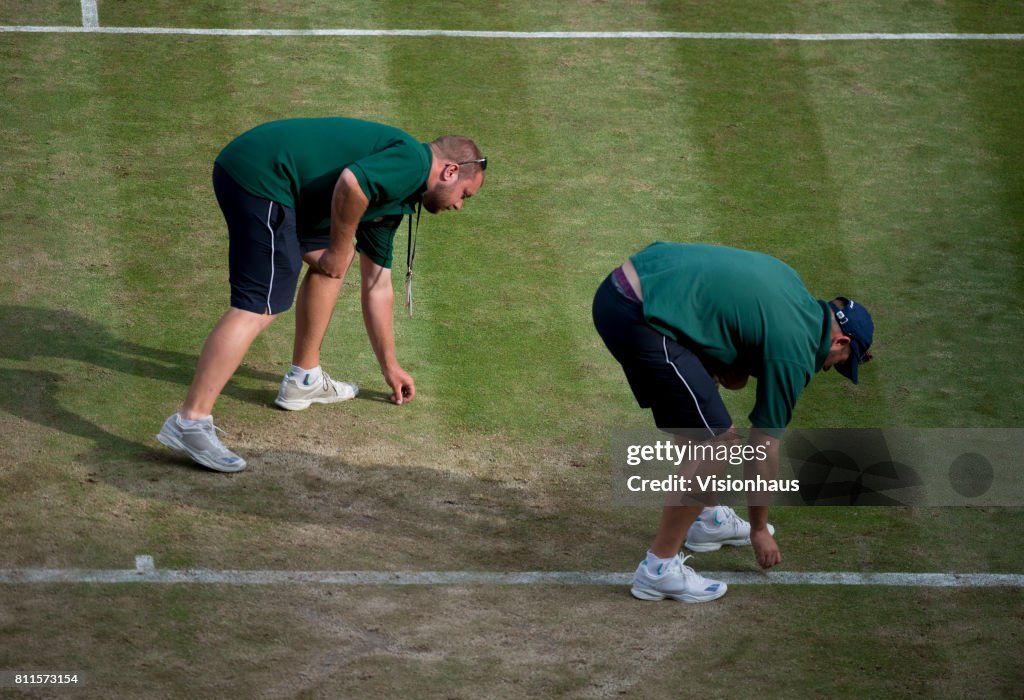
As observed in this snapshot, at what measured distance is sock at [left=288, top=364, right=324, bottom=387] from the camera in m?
7.33

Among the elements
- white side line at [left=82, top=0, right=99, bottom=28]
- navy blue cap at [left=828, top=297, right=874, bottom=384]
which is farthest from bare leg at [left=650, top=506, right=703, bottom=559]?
white side line at [left=82, top=0, right=99, bottom=28]

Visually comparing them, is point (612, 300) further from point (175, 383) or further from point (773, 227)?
point (773, 227)

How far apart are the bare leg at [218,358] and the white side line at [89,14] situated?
5.46 m

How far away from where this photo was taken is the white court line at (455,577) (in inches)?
233

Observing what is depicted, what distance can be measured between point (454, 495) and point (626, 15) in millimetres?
6189

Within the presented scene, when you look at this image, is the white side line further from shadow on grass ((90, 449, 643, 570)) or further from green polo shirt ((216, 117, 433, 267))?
shadow on grass ((90, 449, 643, 570))

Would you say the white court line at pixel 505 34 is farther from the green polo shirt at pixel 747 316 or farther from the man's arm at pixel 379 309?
the green polo shirt at pixel 747 316

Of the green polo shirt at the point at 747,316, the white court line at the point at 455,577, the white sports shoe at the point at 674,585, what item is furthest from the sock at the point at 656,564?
the green polo shirt at the point at 747,316

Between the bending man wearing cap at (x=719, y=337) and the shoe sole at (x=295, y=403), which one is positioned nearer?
the bending man wearing cap at (x=719, y=337)

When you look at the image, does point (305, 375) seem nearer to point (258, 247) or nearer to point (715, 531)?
point (258, 247)

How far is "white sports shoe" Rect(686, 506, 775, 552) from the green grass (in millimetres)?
109

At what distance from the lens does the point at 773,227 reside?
9.26 meters

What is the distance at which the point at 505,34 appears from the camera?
37.1 feet

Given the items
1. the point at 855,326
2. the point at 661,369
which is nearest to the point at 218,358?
the point at 661,369
